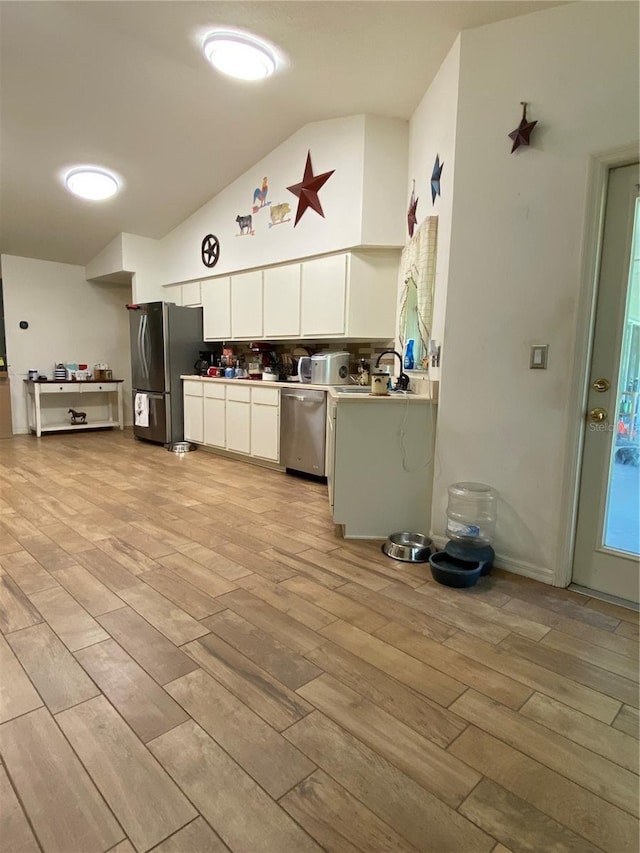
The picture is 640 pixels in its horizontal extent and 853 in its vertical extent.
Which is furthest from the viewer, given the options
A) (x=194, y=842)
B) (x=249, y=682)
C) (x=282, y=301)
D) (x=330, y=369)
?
(x=282, y=301)

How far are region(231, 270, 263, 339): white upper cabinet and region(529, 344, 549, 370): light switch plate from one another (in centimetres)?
308

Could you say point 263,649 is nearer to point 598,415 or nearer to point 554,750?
point 554,750

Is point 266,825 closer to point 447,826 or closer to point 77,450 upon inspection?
point 447,826

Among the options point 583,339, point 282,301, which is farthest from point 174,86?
point 583,339

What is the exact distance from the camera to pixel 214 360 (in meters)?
5.76

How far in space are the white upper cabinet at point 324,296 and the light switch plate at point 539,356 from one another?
1.98 m

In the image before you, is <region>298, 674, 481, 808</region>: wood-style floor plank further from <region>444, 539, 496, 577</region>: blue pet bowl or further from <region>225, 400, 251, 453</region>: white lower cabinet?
<region>225, 400, 251, 453</region>: white lower cabinet

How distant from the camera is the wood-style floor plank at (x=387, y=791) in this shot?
3.50ft

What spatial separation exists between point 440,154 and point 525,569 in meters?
2.44

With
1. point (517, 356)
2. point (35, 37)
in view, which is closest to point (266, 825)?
point (517, 356)

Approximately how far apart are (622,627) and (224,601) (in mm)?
1716

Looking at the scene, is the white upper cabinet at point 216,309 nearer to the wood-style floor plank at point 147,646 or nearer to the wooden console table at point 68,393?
the wooden console table at point 68,393

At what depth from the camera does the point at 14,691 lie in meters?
1.50

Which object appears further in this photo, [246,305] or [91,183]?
[246,305]
